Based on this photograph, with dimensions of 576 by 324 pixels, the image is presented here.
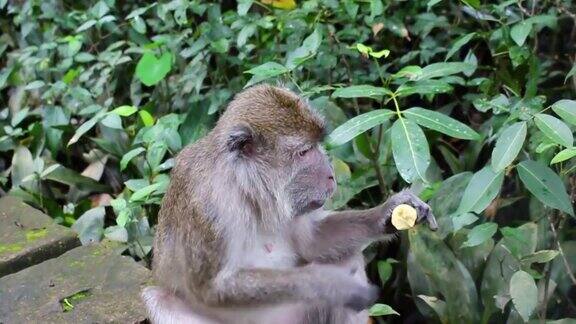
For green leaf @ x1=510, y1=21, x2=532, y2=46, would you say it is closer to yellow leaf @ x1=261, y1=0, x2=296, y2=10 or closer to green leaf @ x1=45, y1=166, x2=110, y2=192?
yellow leaf @ x1=261, y1=0, x2=296, y2=10

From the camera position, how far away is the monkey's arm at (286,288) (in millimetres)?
3150

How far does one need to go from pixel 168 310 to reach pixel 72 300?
63 cm

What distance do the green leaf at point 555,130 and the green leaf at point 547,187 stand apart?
0.95 feet

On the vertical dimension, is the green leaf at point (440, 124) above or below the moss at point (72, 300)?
above

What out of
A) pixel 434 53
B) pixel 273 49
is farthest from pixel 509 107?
pixel 273 49

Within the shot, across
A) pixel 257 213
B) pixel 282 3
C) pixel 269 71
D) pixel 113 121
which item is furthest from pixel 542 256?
pixel 282 3

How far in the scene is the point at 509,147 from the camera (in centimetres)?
299

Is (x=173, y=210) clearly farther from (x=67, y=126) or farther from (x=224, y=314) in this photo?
(x=67, y=126)

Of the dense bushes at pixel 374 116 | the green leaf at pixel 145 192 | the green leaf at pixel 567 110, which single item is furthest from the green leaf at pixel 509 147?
the green leaf at pixel 145 192

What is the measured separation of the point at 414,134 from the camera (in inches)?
124

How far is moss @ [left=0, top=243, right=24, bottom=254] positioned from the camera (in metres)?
4.38

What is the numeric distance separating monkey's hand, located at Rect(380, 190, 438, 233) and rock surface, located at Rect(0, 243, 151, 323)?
43.8 inches

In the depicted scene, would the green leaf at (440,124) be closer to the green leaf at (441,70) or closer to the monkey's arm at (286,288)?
the green leaf at (441,70)

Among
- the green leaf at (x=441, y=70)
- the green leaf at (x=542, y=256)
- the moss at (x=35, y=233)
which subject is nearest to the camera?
the green leaf at (x=542, y=256)
